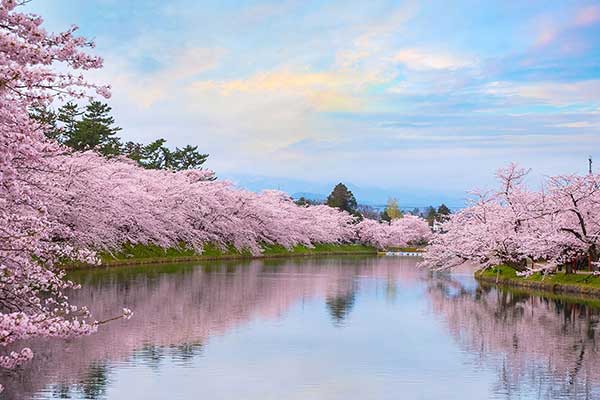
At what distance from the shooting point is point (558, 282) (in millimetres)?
36281

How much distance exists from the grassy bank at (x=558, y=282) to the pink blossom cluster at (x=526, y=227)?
79 centimetres

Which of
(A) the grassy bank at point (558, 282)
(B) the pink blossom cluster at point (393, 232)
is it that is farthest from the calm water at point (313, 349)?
(B) the pink blossom cluster at point (393, 232)

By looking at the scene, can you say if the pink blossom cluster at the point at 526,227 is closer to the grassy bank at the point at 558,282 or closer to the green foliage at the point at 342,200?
the grassy bank at the point at 558,282

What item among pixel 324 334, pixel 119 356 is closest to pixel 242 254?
pixel 324 334

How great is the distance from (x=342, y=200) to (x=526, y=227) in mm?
81137

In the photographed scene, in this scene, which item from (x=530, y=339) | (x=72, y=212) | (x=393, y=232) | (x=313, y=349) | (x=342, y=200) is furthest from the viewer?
(x=342, y=200)

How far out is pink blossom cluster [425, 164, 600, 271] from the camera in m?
33.2

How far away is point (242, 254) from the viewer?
67062mm

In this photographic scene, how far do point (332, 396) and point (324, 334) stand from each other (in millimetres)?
7480

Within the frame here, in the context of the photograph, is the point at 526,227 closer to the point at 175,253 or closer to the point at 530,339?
the point at 530,339

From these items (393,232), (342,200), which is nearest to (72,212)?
(393,232)

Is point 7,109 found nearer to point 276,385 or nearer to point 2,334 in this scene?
point 2,334

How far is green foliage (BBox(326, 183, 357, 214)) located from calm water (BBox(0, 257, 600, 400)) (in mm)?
86914

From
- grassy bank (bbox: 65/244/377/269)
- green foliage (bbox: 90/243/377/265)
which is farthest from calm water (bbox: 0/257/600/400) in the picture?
green foliage (bbox: 90/243/377/265)
